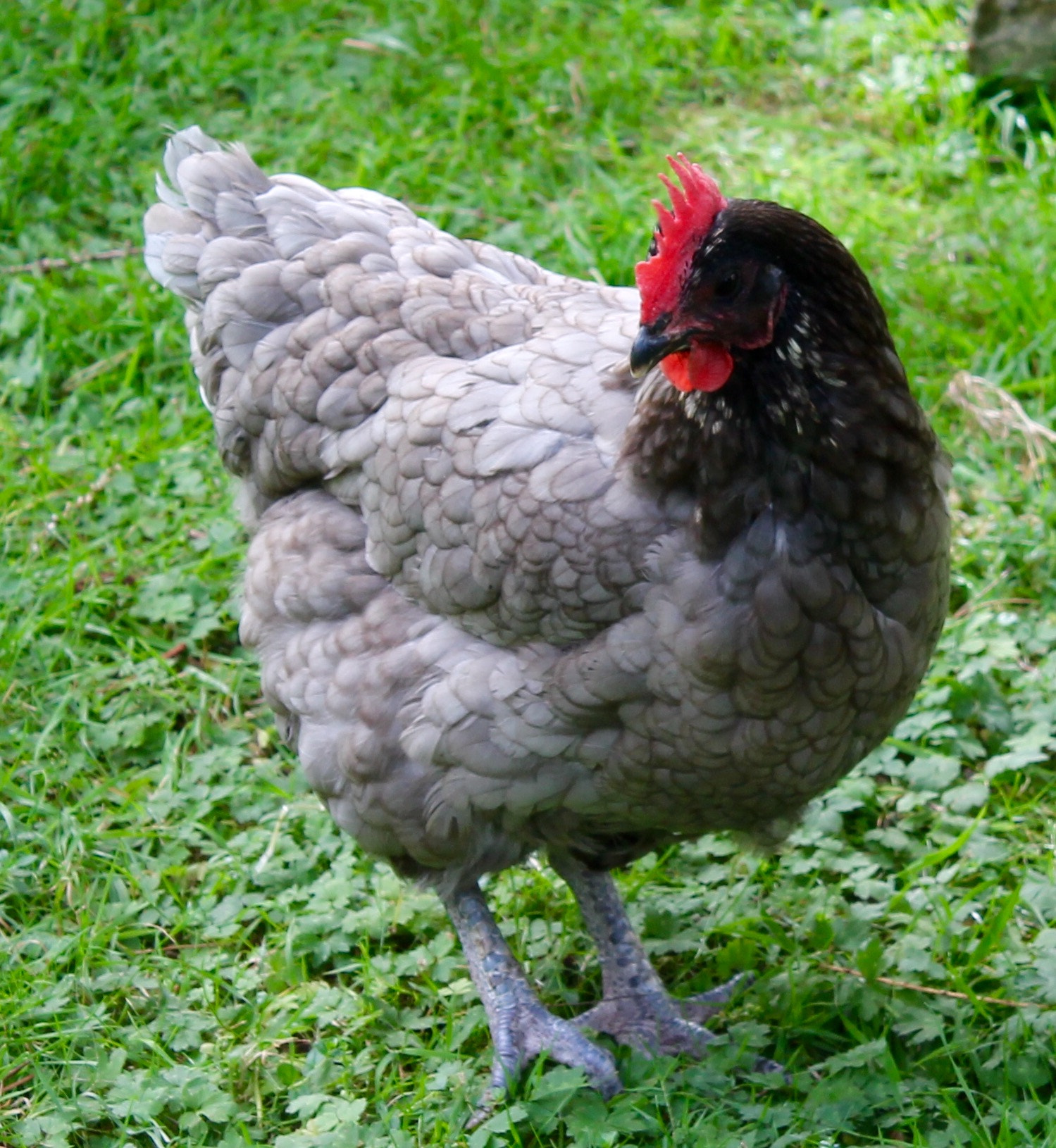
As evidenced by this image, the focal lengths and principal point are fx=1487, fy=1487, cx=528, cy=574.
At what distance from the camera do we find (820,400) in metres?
2.84

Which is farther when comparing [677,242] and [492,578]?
[492,578]

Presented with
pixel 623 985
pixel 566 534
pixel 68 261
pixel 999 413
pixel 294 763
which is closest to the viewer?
pixel 566 534

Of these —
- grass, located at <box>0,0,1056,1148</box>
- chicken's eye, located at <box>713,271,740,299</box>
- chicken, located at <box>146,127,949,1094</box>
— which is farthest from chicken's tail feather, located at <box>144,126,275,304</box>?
chicken's eye, located at <box>713,271,740,299</box>

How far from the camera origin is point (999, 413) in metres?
5.06

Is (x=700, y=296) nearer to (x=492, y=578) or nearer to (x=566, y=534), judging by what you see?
(x=566, y=534)

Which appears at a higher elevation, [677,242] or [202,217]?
[677,242]

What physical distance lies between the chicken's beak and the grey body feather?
277 millimetres

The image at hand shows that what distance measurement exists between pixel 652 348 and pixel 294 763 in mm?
2080

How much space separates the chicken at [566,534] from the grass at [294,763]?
28 centimetres

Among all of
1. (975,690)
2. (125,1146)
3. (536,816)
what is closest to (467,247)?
(536,816)

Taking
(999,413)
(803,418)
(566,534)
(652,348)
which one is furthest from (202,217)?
(999,413)

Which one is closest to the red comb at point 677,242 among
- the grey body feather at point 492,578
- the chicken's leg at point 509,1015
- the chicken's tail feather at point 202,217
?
the grey body feather at point 492,578

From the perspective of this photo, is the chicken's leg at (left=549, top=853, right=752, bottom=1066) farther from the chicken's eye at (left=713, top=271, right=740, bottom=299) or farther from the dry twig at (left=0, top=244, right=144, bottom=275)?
the dry twig at (left=0, top=244, right=144, bottom=275)

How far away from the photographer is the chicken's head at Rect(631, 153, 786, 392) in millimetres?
2793
